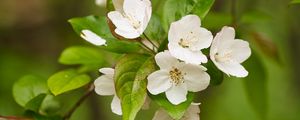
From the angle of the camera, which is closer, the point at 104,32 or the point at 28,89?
the point at 104,32

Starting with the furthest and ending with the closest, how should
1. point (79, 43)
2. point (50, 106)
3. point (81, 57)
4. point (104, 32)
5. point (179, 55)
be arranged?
point (79, 43), point (81, 57), point (50, 106), point (104, 32), point (179, 55)

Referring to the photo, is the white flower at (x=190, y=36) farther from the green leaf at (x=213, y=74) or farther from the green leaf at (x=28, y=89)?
the green leaf at (x=28, y=89)

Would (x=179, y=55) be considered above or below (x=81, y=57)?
above

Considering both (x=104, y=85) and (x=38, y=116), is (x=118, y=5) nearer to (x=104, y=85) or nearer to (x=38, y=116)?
(x=104, y=85)

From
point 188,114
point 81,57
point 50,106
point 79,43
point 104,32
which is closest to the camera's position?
point 188,114

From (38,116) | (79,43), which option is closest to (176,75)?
(38,116)


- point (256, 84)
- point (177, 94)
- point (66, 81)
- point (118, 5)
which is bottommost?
point (256, 84)
